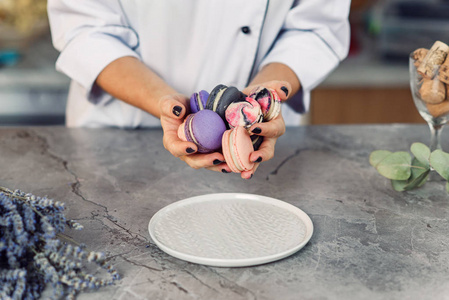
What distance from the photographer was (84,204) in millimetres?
916

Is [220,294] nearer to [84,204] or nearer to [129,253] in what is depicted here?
[129,253]

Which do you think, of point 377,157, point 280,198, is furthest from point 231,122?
point 377,157

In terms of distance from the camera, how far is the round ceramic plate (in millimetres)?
716

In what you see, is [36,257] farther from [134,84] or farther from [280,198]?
[134,84]

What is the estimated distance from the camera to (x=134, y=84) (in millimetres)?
1160

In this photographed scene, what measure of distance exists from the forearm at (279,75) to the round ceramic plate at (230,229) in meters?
0.39

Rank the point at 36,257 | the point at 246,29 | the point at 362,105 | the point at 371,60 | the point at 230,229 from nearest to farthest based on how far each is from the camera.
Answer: the point at 36,257
the point at 230,229
the point at 246,29
the point at 362,105
the point at 371,60

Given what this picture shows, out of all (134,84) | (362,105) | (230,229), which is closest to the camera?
(230,229)

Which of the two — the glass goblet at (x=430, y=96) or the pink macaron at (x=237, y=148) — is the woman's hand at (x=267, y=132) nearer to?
the pink macaron at (x=237, y=148)

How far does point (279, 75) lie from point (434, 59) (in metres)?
0.40

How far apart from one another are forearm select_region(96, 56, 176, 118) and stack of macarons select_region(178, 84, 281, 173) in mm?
237

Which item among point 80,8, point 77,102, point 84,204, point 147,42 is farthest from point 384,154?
point 77,102

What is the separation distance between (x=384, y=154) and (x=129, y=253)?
496mm

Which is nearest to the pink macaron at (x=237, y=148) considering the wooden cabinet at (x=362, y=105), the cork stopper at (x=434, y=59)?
the cork stopper at (x=434, y=59)
